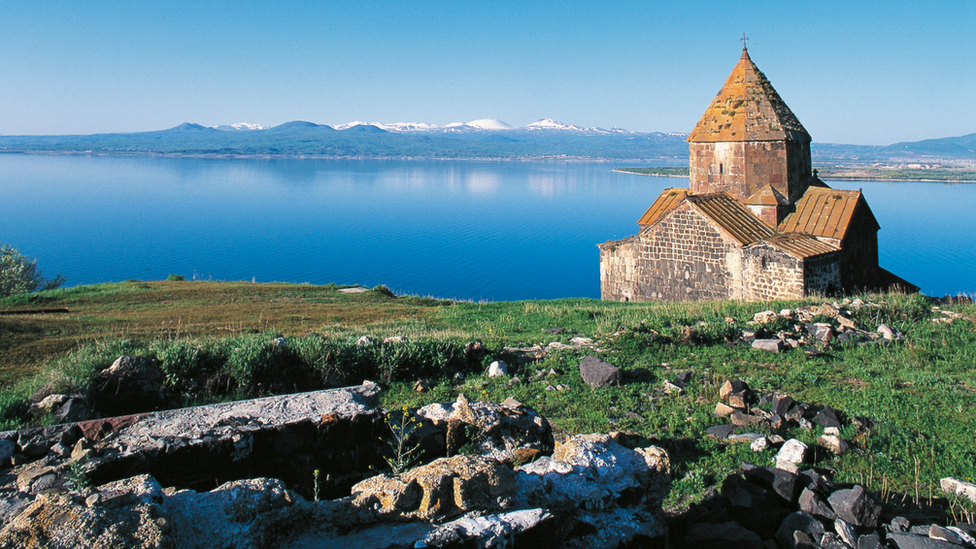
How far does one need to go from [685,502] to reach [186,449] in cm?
356

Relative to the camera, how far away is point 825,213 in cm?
1479

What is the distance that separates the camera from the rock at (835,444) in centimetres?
525

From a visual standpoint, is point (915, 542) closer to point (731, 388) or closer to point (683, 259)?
point (731, 388)

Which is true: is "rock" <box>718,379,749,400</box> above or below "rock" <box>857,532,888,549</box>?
above

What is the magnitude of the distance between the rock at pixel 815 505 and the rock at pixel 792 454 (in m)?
0.74

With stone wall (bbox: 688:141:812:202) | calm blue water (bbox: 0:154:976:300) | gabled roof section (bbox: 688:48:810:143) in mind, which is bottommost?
calm blue water (bbox: 0:154:976:300)

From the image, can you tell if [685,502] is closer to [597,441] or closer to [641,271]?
[597,441]

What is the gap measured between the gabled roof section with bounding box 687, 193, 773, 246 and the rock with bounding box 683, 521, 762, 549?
38.4ft

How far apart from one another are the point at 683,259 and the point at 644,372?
8786mm

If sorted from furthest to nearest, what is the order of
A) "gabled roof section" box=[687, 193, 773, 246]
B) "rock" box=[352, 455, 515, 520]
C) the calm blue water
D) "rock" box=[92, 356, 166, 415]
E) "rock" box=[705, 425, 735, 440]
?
the calm blue water < "gabled roof section" box=[687, 193, 773, 246] < "rock" box=[92, 356, 166, 415] < "rock" box=[705, 425, 735, 440] < "rock" box=[352, 455, 515, 520]

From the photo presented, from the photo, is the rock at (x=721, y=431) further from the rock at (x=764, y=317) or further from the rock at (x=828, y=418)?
the rock at (x=764, y=317)

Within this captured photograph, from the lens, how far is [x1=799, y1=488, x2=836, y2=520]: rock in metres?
4.04

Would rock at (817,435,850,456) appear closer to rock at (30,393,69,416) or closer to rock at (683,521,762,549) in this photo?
rock at (683,521,762,549)

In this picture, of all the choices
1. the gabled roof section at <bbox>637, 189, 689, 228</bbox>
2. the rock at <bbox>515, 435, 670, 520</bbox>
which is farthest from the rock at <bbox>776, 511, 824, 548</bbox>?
the gabled roof section at <bbox>637, 189, 689, 228</bbox>
